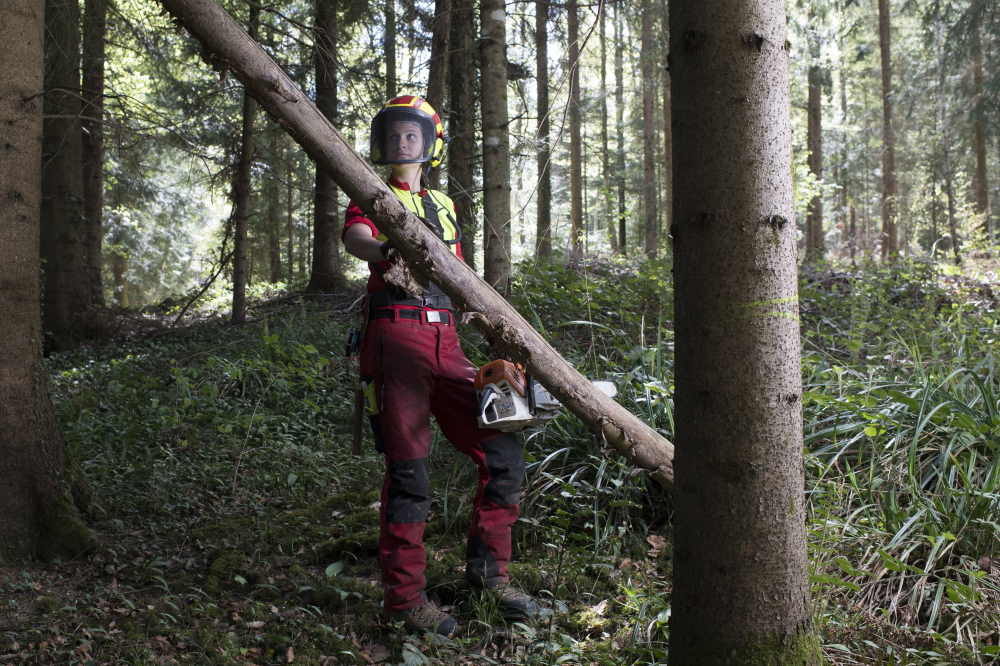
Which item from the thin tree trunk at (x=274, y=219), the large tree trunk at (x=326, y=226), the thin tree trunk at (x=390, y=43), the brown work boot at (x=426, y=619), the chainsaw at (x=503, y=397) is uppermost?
the thin tree trunk at (x=390, y=43)

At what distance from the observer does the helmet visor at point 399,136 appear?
12.5 ft

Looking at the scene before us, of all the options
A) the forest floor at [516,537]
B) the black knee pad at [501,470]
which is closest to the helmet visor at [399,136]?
the black knee pad at [501,470]

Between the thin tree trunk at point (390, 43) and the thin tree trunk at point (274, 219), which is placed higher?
the thin tree trunk at point (390, 43)

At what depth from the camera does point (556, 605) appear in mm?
3619

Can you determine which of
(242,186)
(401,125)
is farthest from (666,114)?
(401,125)

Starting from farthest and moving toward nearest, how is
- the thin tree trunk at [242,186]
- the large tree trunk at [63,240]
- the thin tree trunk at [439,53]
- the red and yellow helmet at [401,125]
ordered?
the large tree trunk at [63,240]
the thin tree trunk at [242,186]
the thin tree trunk at [439,53]
the red and yellow helmet at [401,125]

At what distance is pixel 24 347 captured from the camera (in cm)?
415

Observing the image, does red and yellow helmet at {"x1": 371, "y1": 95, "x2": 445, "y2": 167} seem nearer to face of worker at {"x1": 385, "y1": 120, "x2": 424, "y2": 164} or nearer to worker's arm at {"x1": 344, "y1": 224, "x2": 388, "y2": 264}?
face of worker at {"x1": 385, "y1": 120, "x2": 424, "y2": 164}

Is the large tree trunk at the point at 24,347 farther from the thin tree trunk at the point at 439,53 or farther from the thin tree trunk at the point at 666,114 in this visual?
the thin tree trunk at the point at 439,53

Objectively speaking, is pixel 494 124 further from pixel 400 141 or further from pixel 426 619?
pixel 426 619

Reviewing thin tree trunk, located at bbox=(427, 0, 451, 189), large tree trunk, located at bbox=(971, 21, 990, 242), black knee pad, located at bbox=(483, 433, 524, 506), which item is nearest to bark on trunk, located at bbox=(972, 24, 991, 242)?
large tree trunk, located at bbox=(971, 21, 990, 242)

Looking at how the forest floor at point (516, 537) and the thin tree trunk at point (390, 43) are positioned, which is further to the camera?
the thin tree trunk at point (390, 43)

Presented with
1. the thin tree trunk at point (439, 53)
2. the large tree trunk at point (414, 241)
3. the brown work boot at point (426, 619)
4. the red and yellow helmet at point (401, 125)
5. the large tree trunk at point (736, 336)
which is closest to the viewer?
the large tree trunk at point (736, 336)

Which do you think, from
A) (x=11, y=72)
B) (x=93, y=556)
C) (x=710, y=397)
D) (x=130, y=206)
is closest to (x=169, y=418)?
(x=93, y=556)
